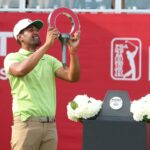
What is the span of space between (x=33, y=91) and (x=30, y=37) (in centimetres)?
40

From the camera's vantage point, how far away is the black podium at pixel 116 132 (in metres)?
3.81

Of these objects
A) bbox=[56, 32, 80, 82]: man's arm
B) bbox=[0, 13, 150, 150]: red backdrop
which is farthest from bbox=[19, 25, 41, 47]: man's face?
bbox=[0, 13, 150, 150]: red backdrop

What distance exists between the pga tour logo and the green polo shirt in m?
2.10

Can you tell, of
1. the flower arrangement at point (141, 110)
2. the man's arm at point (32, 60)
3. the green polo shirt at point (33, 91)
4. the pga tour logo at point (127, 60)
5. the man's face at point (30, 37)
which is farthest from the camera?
the pga tour logo at point (127, 60)

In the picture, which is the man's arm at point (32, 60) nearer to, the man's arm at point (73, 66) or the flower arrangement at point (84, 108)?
the man's arm at point (73, 66)

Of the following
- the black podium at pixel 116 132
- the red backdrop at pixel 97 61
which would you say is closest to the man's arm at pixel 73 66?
the black podium at pixel 116 132

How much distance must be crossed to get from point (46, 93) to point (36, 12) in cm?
245

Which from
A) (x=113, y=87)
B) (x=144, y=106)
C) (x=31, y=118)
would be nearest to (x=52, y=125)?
(x=31, y=118)

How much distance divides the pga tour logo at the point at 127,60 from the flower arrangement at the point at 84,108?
2.19m

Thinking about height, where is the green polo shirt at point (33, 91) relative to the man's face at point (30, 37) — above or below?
below

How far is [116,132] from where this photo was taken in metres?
3.85

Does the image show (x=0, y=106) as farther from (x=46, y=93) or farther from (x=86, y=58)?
(x=46, y=93)

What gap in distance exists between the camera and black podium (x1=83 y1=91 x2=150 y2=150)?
3.81 meters

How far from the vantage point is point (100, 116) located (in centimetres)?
397
